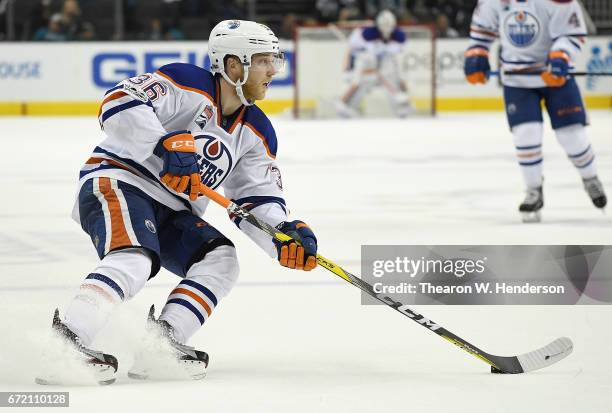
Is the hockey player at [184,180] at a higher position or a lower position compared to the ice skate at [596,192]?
higher

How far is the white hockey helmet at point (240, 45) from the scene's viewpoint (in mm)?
3092

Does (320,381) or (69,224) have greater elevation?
(320,381)

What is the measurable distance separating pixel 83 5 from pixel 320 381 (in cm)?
1029

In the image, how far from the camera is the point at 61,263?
451 centimetres

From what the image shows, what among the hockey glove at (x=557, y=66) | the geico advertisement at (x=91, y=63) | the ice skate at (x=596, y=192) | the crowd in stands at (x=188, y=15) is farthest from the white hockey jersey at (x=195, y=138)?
the crowd in stands at (x=188, y=15)

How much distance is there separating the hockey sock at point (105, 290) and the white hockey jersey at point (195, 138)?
0.29 metres

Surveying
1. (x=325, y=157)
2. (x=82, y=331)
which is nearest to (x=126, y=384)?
(x=82, y=331)

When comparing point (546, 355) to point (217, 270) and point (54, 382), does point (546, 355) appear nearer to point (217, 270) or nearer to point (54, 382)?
point (217, 270)

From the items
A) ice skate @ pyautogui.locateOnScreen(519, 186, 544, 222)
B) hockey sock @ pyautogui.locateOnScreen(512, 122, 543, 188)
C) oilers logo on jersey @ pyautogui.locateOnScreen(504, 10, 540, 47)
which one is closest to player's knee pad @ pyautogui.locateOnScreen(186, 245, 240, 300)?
ice skate @ pyautogui.locateOnScreen(519, 186, 544, 222)

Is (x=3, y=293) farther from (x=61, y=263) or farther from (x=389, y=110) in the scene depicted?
(x=389, y=110)

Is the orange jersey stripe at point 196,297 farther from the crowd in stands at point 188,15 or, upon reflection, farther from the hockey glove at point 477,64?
the crowd in stands at point 188,15

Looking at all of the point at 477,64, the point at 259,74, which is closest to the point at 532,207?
the point at 477,64

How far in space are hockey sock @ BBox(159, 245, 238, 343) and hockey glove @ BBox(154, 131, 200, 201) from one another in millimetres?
187

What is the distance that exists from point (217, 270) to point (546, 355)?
33.0 inches
